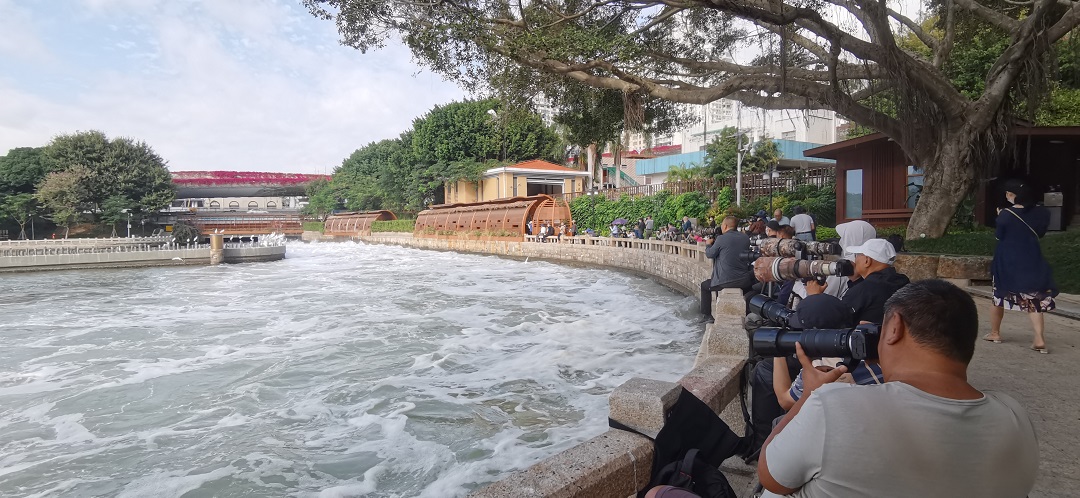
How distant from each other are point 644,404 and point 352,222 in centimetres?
4752

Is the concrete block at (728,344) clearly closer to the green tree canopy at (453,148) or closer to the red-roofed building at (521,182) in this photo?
the red-roofed building at (521,182)

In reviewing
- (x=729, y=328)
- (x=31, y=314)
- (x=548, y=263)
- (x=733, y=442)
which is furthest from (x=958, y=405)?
(x=548, y=263)

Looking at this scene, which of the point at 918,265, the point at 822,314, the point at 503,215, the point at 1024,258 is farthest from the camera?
the point at 503,215

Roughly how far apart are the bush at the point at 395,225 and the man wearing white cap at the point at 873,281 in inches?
1403

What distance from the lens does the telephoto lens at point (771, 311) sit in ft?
9.44

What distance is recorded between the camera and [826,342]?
1888 mm

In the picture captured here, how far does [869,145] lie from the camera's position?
47.4ft

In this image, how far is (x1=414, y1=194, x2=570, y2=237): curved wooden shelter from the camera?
2666cm

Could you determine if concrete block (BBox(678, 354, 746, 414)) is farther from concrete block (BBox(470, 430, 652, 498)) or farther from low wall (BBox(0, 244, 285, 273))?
low wall (BBox(0, 244, 285, 273))

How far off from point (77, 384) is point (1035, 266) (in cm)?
1045

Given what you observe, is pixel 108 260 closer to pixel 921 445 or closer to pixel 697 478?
pixel 697 478

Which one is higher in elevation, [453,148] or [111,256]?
[453,148]

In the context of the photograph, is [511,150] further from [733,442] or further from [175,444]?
[733,442]

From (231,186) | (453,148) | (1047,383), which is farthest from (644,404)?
(231,186)
